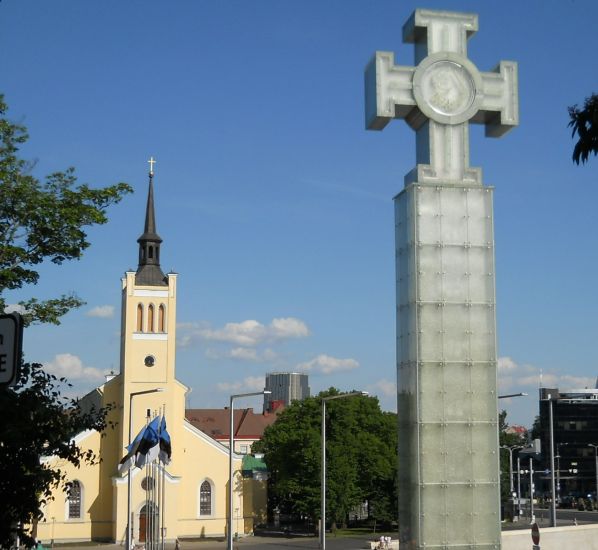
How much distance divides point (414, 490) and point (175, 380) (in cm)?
4450

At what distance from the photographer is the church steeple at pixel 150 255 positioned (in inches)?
2847

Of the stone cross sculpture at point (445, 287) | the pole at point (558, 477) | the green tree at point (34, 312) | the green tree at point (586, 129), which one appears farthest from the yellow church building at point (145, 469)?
the pole at point (558, 477)

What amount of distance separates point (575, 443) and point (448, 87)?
126116 millimetres

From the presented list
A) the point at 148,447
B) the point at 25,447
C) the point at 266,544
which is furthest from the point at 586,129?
the point at 266,544

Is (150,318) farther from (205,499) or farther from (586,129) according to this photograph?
(586,129)

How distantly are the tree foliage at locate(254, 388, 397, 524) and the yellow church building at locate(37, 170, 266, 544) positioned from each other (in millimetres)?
4548

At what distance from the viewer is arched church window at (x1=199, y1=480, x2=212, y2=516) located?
72.6 metres

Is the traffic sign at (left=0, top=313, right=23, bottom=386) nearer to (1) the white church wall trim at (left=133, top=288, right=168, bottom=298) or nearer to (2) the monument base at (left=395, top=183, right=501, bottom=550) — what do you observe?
(2) the monument base at (left=395, top=183, right=501, bottom=550)

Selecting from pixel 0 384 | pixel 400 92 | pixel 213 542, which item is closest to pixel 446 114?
pixel 400 92

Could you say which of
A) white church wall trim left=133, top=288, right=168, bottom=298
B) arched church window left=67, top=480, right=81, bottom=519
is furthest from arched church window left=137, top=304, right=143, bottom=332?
arched church window left=67, top=480, right=81, bottom=519

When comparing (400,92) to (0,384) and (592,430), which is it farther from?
(592,430)

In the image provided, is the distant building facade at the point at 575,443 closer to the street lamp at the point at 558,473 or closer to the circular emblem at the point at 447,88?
the street lamp at the point at 558,473

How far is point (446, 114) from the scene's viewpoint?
30.6 metres

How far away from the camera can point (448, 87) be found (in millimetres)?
30766
